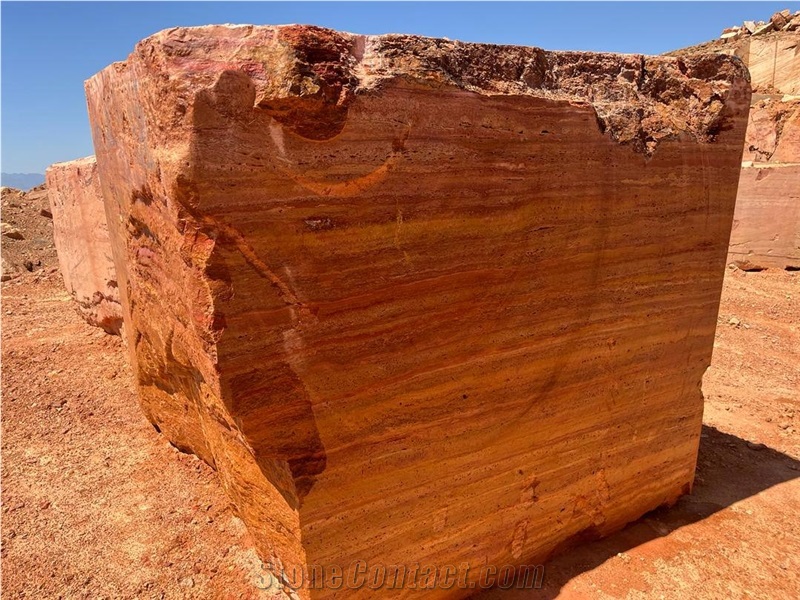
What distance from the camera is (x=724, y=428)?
362 cm

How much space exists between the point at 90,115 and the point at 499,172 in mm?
2349

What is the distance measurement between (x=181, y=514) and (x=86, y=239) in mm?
2829

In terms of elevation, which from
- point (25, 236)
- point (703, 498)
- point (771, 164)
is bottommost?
point (703, 498)

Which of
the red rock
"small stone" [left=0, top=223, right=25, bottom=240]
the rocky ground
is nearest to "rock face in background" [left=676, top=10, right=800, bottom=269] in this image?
the red rock

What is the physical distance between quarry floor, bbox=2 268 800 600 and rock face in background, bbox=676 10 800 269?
360cm

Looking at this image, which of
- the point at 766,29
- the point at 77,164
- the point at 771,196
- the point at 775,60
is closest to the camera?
the point at 77,164

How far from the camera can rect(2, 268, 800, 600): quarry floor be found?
2.23 metres

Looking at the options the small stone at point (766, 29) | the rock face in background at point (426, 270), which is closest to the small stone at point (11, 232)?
the rock face in background at point (426, 270)

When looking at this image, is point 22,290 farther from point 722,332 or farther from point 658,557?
point 722,332

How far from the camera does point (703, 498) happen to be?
2.85 m

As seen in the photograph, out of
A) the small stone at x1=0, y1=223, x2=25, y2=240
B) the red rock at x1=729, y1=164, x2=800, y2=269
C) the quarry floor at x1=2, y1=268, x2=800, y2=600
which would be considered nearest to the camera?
the quarry floor at x1=2, y1=268, x2=800, y2=600

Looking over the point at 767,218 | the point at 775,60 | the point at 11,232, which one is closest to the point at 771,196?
the point at 767,218

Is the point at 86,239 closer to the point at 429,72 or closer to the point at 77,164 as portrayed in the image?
the point at 77,164

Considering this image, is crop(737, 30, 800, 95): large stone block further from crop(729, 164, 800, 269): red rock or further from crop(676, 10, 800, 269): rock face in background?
crop(729, 164, 800, 269): red rock
